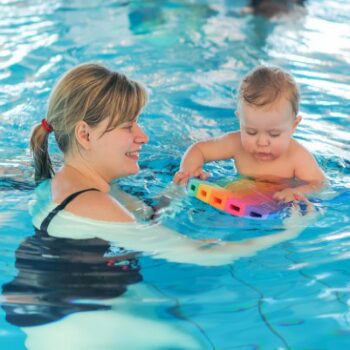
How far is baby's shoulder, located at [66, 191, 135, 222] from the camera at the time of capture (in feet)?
8.74

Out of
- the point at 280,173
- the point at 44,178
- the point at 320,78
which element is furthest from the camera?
the point at 320,78

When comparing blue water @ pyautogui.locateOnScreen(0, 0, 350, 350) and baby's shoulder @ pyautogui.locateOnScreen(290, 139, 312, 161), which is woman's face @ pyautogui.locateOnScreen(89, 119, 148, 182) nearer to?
blue water @ pyautogui.locateOnScreen(0, 0, 350, 350)

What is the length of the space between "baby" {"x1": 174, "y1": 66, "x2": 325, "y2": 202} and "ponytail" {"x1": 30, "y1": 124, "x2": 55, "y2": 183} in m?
0.81

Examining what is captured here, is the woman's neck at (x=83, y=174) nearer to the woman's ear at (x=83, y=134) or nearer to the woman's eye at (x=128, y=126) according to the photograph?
the woman's ear at (x=83, y=134)

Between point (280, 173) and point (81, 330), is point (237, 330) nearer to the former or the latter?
point (81, 330)

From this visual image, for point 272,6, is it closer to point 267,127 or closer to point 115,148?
point 267,127

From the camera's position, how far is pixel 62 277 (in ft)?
8.88

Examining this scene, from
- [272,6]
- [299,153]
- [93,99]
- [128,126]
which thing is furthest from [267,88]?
[272,6]

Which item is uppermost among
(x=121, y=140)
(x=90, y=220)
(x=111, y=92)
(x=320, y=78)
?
(x=111, y=92)

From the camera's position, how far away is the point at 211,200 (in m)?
3.40

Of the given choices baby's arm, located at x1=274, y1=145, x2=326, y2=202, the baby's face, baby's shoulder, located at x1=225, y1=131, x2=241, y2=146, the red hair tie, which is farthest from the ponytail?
baby's arm, located at x1=274, y1=145, x2=326, y2=202

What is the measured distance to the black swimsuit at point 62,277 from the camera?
257cm

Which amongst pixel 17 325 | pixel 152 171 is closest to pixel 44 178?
pixel 17 325

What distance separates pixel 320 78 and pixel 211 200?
2.92 metres
